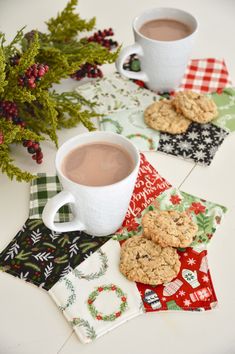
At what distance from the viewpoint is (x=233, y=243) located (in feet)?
3.02

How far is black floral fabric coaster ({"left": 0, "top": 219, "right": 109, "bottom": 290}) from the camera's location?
2.84ft

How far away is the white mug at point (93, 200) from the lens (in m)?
0.82

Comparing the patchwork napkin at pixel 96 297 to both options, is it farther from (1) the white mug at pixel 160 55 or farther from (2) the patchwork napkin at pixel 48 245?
(1) the white mug at pixel 160 55

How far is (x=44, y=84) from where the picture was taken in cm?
99

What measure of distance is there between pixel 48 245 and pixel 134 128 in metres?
0.41

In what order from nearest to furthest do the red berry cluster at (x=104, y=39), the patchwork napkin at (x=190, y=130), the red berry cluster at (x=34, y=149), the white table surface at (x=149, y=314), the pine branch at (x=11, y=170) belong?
the white table surface at (x=149, y=314) < the pine branch at (x=11, y=170) < the red berry cluster at (x=34, y=149) < the patchwork napkin at (x=190, y=130) < the red berry cluster at (x=104, y=39)

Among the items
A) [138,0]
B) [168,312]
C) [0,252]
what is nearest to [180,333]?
[168,312]

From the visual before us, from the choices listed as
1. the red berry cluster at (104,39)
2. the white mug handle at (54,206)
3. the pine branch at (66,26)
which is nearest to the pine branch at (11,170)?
the white mug handle at (54,206)

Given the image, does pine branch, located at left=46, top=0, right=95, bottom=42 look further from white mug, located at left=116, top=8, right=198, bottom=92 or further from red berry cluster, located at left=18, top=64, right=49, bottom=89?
red berry cluster, located at left=18, top=64, right=49, bottom=89

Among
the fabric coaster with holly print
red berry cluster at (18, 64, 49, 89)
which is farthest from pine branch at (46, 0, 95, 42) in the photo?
the fabric coaster with holly print

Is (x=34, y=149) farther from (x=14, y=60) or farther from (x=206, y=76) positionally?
(x=206, y=76)

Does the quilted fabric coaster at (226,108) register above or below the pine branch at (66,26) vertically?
below

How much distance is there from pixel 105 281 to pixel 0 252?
0.74ft

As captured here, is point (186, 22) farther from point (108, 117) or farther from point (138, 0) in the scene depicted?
point (138, 0)
